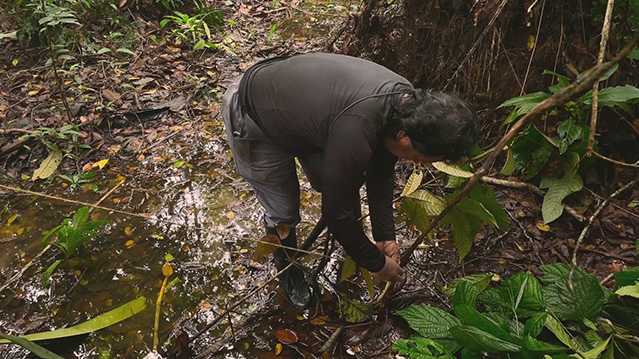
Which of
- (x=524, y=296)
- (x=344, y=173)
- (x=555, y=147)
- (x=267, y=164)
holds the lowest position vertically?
(x=524, y=296)

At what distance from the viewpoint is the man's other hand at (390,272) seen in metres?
2.10

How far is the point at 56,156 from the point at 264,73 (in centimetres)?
230

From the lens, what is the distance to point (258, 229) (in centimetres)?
316

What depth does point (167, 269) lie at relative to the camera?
290 cm

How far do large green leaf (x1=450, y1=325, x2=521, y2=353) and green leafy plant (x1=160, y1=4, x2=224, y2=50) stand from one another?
379cm

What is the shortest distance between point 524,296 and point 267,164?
50.5 inches

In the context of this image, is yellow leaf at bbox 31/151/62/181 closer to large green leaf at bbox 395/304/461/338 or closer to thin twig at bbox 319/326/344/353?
thin twig at bbox 319/326/344/353

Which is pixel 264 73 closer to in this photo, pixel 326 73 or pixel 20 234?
pixel 326 73

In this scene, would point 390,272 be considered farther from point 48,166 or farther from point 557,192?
point 48,166

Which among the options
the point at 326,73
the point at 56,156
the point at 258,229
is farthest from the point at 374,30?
the point at 56,156

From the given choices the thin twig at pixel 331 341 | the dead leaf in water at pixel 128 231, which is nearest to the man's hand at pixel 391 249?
the thin twig at pixel 331 341

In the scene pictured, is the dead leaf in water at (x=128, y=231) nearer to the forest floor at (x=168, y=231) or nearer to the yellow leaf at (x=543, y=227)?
the forest floor at (x=168, y=231)

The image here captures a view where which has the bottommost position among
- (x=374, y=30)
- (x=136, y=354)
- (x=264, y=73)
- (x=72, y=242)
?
(x=136, y=354)

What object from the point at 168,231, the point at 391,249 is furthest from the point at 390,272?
the point at 168,231
